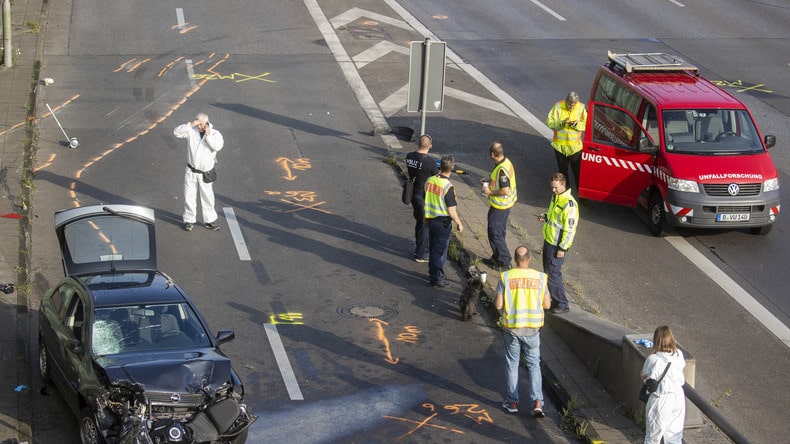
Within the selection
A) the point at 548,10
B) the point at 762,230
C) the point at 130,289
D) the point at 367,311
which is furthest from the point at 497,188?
the point at 548,10

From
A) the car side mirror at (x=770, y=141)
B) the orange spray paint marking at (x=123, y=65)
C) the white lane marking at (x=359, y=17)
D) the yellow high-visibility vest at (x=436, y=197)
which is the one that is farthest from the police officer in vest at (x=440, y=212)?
the white lane marking at (x=359, y=17)

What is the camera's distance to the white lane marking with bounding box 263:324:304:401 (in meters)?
10.9

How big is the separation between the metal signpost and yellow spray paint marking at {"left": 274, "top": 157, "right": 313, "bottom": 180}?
217cm

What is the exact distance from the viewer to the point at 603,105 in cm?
1708

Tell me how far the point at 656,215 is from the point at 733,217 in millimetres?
1178

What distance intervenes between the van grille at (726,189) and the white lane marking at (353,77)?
20.7 ft

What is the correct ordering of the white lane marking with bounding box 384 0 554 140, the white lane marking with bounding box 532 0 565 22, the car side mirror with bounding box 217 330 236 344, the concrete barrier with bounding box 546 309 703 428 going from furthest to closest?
the white lane marking with bounding box 532 0 565 22 < the white lane marking with bounding box 384 0 554 140 < the concrete barrier with bounding box 546 309 703 428 < the car side mirror with bounding box 217 330 236 344

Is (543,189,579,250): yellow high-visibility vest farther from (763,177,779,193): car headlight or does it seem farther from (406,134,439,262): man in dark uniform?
(763,177,779,193): car headlight

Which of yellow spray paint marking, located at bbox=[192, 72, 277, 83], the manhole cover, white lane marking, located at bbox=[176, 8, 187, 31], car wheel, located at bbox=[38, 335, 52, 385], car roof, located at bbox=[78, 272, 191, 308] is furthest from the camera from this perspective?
white lane marking, located at bbox=[176, 8, 187, 31]

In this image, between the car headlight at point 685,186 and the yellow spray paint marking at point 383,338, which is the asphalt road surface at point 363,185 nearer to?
the yellow spray paint marking at point 383,338

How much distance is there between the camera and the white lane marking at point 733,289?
43.2 feet

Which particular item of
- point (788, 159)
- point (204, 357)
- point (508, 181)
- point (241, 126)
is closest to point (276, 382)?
point (204, 357)

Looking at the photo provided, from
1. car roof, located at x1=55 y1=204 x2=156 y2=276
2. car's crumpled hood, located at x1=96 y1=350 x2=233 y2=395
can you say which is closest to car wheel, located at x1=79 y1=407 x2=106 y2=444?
car's crumpled hood, located at x1=96 y1=350 x2=233 y2=395

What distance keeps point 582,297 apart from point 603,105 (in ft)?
14.9
